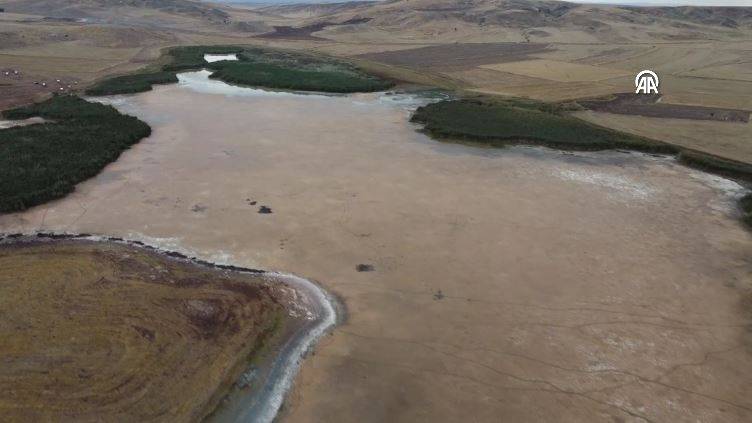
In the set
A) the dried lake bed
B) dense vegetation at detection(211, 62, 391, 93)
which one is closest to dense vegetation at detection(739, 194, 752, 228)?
the dried lake bed

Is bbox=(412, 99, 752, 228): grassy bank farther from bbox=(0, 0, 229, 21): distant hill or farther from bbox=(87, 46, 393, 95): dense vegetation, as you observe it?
bbox=(0, 0, 229, 21): distant hill

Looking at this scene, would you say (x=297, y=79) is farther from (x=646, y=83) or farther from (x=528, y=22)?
(x=528, y=22)

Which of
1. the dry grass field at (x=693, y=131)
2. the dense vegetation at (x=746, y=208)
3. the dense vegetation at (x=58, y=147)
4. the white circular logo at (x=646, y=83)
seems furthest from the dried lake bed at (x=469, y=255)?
the white circular logo at (x=646, y=83)

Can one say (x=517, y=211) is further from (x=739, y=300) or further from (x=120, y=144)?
(x=120, y=144)

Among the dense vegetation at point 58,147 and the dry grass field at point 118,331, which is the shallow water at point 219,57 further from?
the dry grass field at point 118,331

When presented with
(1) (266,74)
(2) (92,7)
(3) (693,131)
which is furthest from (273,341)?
(2) (92,7)
